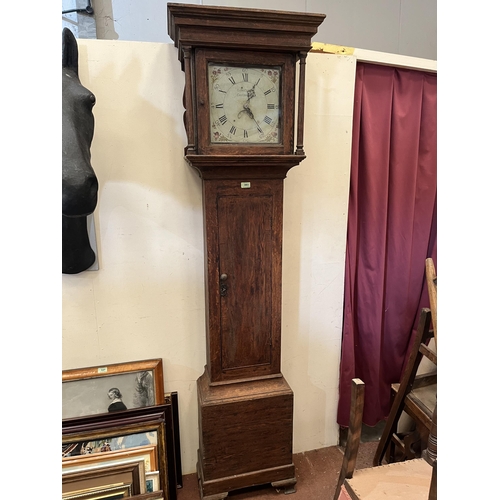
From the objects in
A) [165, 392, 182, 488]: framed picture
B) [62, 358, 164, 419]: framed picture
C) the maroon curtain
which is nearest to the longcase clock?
[165, 392, 182, 488]: framed picture

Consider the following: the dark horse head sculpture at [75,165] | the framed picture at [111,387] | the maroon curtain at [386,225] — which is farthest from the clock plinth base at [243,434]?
the dark horse head sculpture at [75,165]

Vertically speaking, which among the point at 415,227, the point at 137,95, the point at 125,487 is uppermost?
the point at 137,95

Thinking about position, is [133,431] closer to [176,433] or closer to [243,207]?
[176,433]

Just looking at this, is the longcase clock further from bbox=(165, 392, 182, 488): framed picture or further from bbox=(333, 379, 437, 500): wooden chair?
bbox=(333, 379, 437, 500): wooden chair

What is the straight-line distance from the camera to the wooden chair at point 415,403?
1669 millimetres

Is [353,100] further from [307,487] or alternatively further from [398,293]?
[307,487]

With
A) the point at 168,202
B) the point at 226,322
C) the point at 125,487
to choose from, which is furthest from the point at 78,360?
the point at 168,202

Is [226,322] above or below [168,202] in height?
below

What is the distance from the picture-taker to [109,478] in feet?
4.89

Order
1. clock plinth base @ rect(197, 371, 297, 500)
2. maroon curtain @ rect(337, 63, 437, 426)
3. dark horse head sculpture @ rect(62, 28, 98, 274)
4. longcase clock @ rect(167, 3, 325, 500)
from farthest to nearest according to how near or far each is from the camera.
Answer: maroon curtain @ rect(337, 63, 437, 426)
clock plinth base @ rect(197, 371, 297, 500)
longcase clock @ rect(167, 3, 325, 500)
dark horse head sculpture @ rect(62, 28, 98, 274)

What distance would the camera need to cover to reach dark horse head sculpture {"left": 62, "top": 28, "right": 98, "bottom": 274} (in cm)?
102

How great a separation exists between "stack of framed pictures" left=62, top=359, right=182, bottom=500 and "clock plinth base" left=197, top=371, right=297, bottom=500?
0.18 meters

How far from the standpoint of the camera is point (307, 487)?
1.75 metres

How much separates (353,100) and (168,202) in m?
0.98
